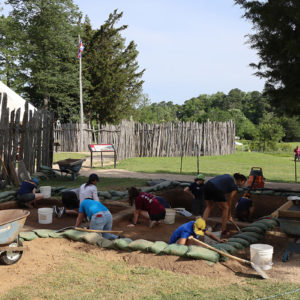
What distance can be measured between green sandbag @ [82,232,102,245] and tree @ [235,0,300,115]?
19.4 ft

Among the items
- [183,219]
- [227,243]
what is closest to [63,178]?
[183,219]

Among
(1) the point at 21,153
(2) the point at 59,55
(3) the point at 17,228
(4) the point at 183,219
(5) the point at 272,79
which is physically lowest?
(4) the point at 183,219

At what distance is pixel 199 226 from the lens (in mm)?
5422

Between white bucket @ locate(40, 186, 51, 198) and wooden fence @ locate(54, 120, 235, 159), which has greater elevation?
wooden fence @ locate(54, 120, 235, 159)

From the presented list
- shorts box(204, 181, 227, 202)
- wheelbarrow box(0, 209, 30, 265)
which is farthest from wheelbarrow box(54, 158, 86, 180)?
wheelbarrow box(0, 209, 30, 265)

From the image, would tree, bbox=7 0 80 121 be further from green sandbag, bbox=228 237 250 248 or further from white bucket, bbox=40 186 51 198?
green sandbag, bbox=228 237 250 248

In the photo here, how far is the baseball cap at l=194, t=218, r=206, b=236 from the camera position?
5406mm

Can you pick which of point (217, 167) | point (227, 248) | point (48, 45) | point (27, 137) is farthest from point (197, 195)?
point (48, 45)

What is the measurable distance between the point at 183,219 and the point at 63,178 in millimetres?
5338

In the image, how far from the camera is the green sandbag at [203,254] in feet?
16.4

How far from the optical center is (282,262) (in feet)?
17.6

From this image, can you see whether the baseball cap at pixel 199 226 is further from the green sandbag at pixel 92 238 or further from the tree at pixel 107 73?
the tree at pixel 107 73

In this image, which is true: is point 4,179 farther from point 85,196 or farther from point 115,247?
point 115,247

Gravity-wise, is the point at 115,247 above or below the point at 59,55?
below
